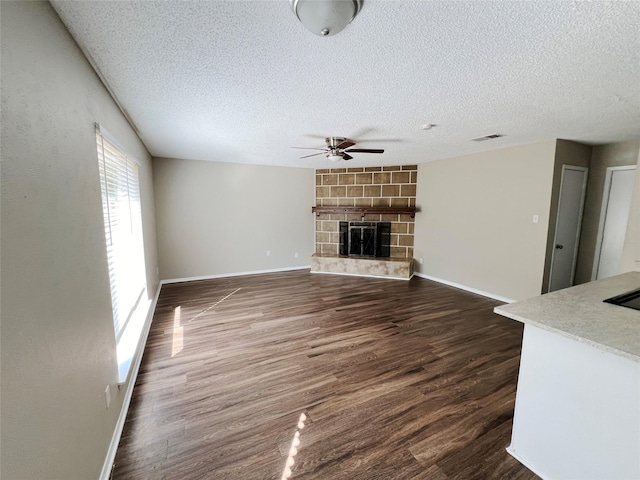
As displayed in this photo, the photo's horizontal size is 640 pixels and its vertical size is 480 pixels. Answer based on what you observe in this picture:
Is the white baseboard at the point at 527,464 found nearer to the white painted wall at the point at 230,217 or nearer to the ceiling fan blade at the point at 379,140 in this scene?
the ceiling fan blade at the point at 379,140

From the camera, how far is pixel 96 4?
111 cm

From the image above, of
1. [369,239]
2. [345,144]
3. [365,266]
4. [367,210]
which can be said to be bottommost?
[365,266]

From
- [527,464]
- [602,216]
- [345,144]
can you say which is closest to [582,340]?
[527,464]

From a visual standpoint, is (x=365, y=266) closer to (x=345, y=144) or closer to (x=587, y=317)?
(x=345, y=144)

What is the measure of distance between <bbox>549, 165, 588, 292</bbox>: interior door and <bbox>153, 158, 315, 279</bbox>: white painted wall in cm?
432

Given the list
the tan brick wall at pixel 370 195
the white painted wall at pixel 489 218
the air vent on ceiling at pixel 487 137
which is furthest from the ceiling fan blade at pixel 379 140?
the tan brick wall at pixel 370 195

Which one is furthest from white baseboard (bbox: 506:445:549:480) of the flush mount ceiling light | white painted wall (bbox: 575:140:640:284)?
white painted wall (bbox: 575:140:640:284)

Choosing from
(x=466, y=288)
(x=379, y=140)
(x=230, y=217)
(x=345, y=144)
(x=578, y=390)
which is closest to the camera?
(x=578, y=390)

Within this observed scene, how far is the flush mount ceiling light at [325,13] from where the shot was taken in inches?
42.0

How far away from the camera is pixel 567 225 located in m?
3.75

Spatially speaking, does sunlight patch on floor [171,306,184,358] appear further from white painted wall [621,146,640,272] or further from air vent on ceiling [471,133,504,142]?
white painted wall [621,146,640,272]

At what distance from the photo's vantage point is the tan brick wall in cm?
547

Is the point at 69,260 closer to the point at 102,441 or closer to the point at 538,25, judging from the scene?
the point at 102,441

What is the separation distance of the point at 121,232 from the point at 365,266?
4.24 metres
